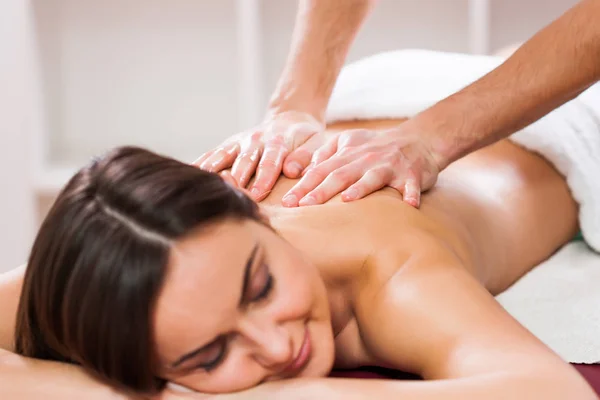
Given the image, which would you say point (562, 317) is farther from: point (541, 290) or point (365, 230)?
point (365, 230)

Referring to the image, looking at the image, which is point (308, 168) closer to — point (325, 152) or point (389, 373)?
point (325, 152)

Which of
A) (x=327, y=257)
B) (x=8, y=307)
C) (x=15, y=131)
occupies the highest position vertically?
(x=327, y=257)

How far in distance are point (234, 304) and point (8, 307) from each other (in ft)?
1.64

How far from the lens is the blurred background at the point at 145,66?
2.65 m

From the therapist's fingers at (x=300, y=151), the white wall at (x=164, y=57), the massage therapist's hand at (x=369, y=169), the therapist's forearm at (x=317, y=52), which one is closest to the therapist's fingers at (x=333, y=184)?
the massage therapist's hand at (x=369, y=169)

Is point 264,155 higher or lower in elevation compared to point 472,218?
higher

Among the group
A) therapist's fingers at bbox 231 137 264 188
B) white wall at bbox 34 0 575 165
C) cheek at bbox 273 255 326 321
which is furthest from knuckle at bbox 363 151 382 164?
white wall at bbox 34 0 575 165

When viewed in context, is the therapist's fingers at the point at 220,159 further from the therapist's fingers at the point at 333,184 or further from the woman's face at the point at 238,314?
the woman's face at the point at 238,314

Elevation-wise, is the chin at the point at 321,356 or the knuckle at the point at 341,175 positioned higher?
the knuckle at the point at 341,175

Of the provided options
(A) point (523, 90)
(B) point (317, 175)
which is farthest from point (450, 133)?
(B) point (317, 175)

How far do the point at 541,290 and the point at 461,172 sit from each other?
285mm

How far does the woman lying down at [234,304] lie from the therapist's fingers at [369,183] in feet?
0.20

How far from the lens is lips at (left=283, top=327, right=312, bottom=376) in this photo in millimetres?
1060

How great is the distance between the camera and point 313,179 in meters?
1.40
